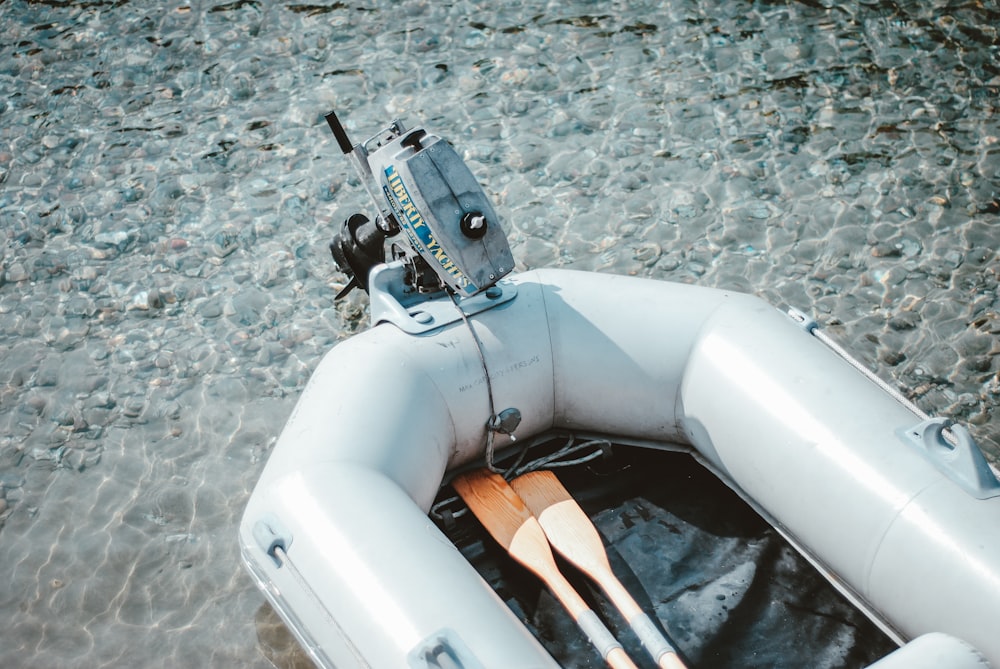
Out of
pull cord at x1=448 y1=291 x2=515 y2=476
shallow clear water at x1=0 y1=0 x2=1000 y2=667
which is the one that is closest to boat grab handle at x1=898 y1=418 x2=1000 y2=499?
shallow clear water at x1=0 y1=0 x2=1000 y2=667

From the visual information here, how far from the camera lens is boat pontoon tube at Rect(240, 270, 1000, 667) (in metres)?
1.81

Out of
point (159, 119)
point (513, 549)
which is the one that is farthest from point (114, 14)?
point (513, 549)

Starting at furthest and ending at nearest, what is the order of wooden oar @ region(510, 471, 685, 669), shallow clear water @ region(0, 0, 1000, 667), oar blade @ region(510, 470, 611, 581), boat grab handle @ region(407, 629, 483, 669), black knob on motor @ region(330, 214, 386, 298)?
shallow clear water @ region(0, 0, 1000, 667), black knob on motor @ region(330, 214, 386, 298), oar blade @ region(510, 470, 611, 581), wooden oar @ region(510, 471, 685, 669), boat grab handle @ region(407, 629, 483, 669)

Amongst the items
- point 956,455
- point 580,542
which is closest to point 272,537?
point 580,542

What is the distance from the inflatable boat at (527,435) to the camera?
1812mm

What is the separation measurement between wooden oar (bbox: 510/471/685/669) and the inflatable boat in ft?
0.44

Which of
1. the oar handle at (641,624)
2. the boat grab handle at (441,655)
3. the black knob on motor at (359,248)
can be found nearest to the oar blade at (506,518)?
the oar handle at (641,624)

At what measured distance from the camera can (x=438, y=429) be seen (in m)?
2.23

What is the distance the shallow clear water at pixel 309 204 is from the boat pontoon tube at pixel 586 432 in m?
0.54

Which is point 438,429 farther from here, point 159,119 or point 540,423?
point 159,119

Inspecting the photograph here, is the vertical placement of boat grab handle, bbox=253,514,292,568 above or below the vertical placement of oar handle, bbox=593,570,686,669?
above

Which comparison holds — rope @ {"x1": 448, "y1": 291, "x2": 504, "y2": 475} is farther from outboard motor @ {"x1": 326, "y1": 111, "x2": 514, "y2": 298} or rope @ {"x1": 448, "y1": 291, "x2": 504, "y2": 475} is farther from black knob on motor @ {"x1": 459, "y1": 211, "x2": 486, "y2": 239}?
black knob on motor @ {"x1": 459, "y1": 211, "x2": 486, "y2": 239}

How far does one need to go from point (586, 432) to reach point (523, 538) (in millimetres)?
380

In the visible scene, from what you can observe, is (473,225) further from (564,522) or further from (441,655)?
(441,655)
